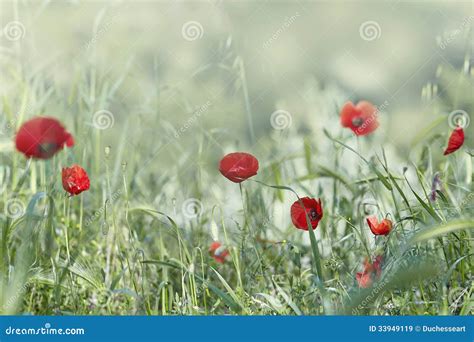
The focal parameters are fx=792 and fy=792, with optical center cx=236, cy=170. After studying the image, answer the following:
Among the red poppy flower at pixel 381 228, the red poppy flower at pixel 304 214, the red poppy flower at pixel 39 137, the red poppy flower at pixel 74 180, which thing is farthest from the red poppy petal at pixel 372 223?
the red poppy flower at pixel 39 137

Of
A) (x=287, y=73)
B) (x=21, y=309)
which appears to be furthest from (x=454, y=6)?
(x=21, y=309)

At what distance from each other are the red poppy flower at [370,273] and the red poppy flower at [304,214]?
0.58 feet

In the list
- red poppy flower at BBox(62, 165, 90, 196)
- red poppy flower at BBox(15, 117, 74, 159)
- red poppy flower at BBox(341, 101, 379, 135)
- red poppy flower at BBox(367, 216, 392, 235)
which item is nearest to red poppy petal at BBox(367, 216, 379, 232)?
red poppy flower at BBox(367, 216, 392, 235)

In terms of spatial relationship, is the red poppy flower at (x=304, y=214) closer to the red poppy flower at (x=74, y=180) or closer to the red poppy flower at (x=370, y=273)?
the red poppy flower at (x=370, y=273)

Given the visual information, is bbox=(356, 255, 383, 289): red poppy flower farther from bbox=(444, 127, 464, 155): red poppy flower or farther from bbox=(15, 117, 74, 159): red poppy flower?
bbox=(15, 117, 74, 159): red poppy flower

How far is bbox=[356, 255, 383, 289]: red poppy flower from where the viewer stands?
5.80ft

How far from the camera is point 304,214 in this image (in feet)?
6.31

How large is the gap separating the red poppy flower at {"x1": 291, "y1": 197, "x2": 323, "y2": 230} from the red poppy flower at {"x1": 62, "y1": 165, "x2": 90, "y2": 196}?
20.7 inches

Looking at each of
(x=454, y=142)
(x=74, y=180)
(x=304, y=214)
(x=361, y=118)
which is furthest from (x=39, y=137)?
(x=454, y=142)

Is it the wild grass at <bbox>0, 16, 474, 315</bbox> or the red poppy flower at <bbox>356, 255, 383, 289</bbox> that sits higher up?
the wild grass at <bbox>0, 16, 474, 315</bbox>

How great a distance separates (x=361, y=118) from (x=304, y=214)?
0.51 m

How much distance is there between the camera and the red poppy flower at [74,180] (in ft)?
6.42

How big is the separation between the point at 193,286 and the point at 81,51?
126 centimetres

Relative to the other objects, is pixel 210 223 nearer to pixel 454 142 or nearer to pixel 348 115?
pixel 348 115
